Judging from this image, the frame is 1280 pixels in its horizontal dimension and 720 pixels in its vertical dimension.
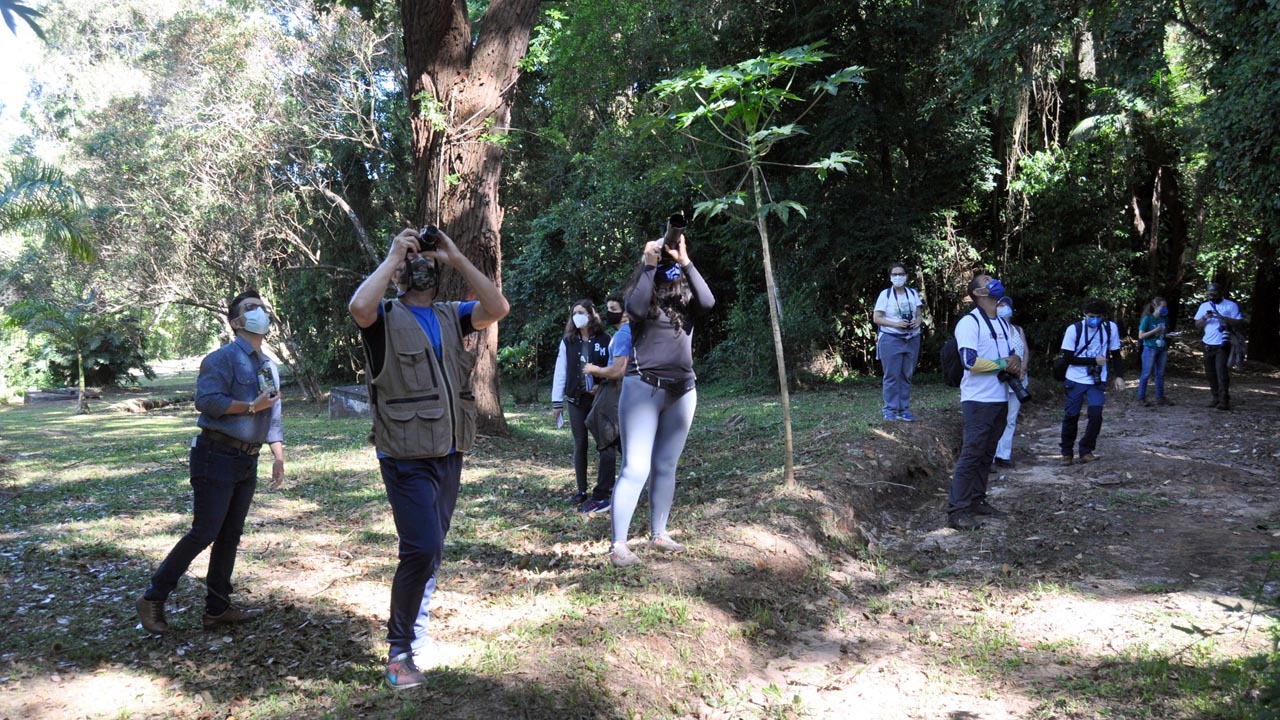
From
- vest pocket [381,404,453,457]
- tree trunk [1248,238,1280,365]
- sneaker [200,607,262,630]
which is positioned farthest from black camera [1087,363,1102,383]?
tree trunk [1248,238,1280,365]

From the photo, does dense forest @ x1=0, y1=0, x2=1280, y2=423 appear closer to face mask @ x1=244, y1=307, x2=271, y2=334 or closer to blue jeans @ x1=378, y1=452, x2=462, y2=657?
face mask @ x1=244, y1=307, x2=271, y2=334

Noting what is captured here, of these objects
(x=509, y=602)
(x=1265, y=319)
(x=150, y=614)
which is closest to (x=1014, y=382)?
(x=509, y=602)

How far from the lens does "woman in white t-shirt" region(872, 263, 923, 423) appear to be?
11.1 meters

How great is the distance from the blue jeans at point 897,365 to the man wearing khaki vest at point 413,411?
781 centimetres

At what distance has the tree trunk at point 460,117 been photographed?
11.9m

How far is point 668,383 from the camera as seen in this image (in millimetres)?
5605

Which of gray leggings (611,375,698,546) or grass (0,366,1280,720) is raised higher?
gray leggings (611,375,698,546)

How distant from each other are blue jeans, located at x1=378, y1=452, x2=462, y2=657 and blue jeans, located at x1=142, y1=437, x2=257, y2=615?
1.41m

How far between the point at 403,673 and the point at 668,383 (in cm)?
235

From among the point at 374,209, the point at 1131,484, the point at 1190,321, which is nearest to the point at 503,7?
the point at 1131,484

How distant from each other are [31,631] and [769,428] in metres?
9.24

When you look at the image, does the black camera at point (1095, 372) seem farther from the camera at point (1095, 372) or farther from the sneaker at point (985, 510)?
the sneaker at point (985, 510)

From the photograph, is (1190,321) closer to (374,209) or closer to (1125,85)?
(1125,85)

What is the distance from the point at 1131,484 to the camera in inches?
341
